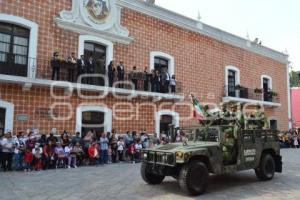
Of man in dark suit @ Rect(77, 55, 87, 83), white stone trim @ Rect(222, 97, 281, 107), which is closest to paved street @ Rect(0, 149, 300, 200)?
man in dark suit @ Rect(77, 55, 87, 83)

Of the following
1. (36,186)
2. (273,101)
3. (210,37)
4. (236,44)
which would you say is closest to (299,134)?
(273,101)

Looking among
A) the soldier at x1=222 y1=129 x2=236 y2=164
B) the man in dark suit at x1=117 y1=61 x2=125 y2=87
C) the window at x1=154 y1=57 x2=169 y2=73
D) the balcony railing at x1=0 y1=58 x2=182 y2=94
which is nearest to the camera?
the soldier at x1=222 y1=129 x2=236 y2=164

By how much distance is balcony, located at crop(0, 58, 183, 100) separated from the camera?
13.5 m

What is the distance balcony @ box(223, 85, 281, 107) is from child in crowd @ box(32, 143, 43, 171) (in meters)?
13.6

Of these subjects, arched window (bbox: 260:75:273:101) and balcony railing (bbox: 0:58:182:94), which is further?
arched window (bbox: 260:75:273:101)

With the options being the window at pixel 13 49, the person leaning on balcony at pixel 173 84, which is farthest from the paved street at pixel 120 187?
the person leaning on balcony at pixel 173 84

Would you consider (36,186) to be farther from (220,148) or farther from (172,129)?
(220,148)

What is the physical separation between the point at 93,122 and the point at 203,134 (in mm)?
7374

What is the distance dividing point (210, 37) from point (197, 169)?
50.2ft

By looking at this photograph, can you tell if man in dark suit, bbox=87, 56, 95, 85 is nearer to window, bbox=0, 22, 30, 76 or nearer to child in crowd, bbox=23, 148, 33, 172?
window, bbox=0, 22, 30, 76

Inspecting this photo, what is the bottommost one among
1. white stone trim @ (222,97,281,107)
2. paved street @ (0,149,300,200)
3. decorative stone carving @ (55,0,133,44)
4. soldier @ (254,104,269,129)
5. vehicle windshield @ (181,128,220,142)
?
paved street @ (0,149,300,200)

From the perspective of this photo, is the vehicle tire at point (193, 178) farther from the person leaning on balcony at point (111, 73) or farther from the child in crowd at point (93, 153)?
the person leaning on balcony at point (111, 73)

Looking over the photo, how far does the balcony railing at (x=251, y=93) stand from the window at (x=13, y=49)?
1379 cm

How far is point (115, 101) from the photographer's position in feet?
54.2
